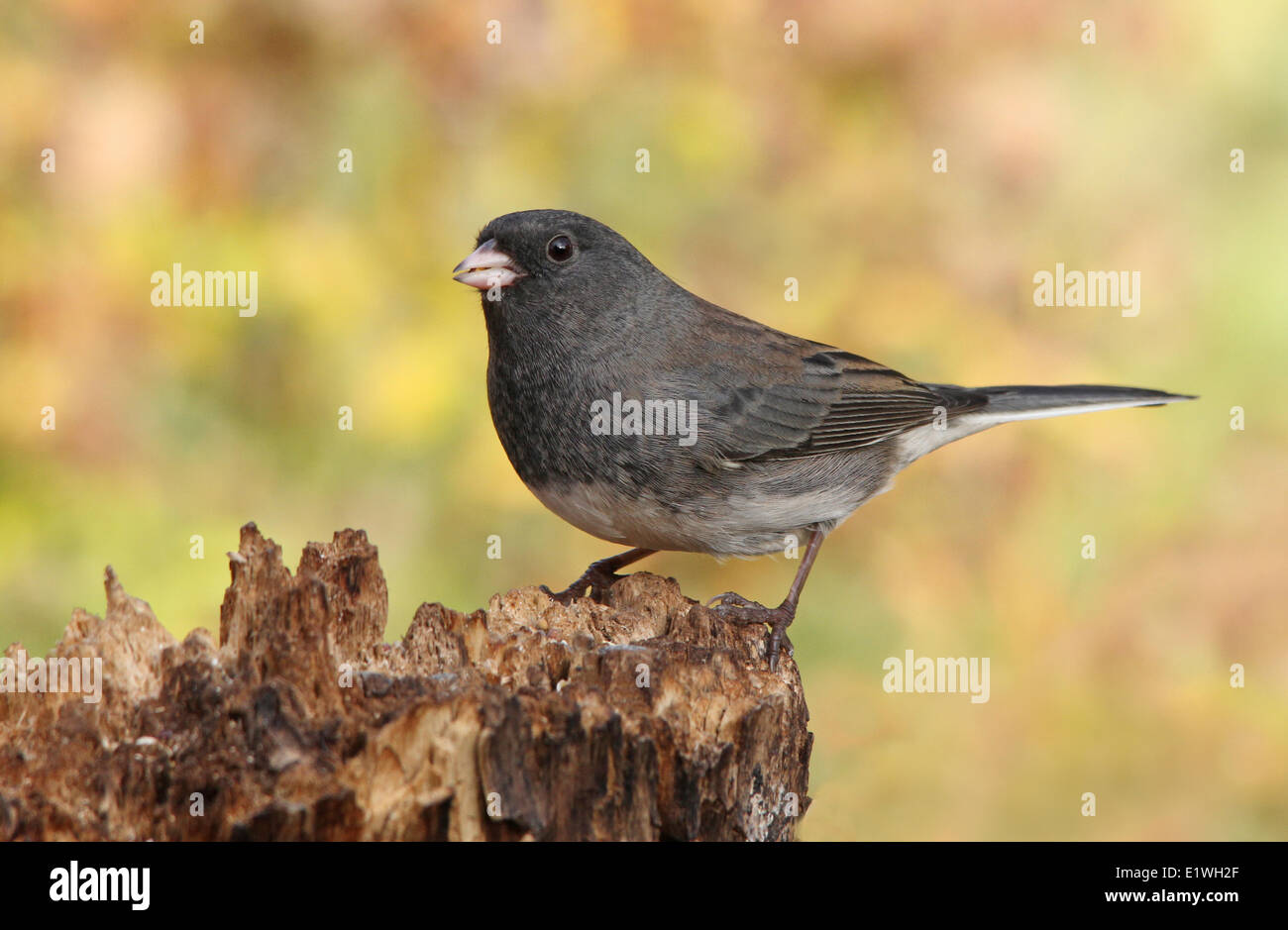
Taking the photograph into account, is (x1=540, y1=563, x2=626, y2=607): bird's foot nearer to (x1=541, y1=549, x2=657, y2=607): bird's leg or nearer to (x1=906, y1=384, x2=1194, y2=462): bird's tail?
(x1=541, y1=549, x2=657, y2=607): bird's leg

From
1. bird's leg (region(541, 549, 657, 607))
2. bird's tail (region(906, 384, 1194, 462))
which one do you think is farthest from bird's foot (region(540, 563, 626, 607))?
bird's tail (region(906, 384, 1194, 462))

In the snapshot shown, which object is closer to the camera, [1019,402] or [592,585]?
[592,585]

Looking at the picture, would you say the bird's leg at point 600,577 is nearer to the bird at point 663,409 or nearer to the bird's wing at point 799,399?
the bird at point 663,409

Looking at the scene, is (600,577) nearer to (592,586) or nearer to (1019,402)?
(592,586)

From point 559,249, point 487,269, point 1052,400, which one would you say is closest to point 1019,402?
point 1052,400

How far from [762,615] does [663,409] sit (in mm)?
638

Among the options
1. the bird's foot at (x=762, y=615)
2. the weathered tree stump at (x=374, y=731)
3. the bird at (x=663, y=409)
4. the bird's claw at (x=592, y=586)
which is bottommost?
the weathered tree stump at (x=374, y=731)

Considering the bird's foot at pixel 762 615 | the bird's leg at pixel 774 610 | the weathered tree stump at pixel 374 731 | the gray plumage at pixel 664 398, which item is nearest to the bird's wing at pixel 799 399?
the gray plumage at pixel 664 398

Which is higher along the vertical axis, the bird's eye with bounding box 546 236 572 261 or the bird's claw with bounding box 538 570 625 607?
the bird's eye with bounding box 546 236 572 261

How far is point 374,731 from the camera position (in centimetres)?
210

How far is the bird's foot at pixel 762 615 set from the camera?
9.99 ft

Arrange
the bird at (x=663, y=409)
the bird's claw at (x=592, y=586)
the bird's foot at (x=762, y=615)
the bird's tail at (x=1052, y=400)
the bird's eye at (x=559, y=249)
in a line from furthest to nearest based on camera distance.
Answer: the bird's tail at (x=1052, y=400)
the bird's eye at (x=559, y=249)
the bird's claw at (x=592, y=586)
the bird at (x=663, y=409)
the bird's foot at (x=762, y=615)

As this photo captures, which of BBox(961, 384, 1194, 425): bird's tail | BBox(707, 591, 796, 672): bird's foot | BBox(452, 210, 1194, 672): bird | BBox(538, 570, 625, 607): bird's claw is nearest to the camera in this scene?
BBox(707, 591, 796, 672): bird's foot

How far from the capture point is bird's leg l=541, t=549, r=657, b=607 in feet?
11.6
